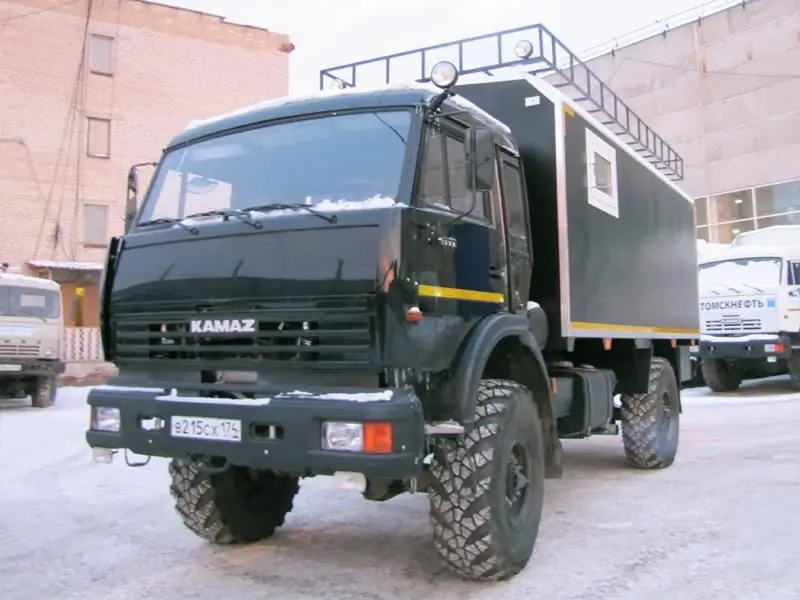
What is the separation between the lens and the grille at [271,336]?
3.79 metres

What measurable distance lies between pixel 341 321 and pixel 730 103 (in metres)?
33.8

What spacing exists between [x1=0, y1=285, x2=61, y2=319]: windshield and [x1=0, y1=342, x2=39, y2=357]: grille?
0.57m

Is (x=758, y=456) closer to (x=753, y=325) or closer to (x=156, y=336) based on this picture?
(x=156, y=336)

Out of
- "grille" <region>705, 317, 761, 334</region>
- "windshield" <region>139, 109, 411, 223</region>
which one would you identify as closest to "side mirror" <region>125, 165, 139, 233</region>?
"windshield" <region>139, 109, 411, 223</region>

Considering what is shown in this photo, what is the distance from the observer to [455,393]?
4105mm

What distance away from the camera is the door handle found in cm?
468

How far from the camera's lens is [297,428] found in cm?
376

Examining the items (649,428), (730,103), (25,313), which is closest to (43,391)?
(25,313)

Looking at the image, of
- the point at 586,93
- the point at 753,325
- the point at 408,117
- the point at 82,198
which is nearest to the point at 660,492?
the point at 408,117

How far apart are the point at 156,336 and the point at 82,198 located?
858 inches

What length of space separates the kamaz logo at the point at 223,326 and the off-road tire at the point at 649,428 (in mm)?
4561

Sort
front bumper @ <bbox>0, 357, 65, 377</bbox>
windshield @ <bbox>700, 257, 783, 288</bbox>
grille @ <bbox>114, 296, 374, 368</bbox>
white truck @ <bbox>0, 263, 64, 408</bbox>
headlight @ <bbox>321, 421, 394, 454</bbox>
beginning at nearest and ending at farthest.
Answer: headlight @ <bbox>321, 421, 394, 454</bbox>
grille @ <bbox>114, 296, 374, 368</bbox>
front bumper @ <bbox>0, 357, 65, 377</bbox>
white truck @ <bbox>0, 263, 64, 408</bbox>
windshield @ <bbox>700, 257, 783, 288</bbox>

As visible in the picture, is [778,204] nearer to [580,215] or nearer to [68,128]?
[68,128]

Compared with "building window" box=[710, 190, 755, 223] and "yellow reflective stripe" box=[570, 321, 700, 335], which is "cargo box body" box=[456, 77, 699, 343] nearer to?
"yellow reflective stripe" box=[570, 321, 700, 335]
